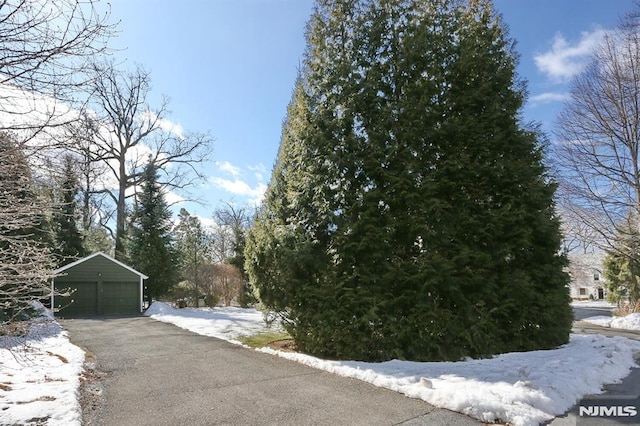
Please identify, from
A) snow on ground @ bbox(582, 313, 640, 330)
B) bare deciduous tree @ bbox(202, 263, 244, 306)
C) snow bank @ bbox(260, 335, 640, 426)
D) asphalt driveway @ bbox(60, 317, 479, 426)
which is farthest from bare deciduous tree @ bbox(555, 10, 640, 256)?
bare deciduous tree @ bbox(202, 263, 244, 306)

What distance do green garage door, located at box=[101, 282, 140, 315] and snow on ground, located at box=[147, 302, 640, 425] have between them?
664 inches

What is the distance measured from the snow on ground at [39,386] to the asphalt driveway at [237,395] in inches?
15.5

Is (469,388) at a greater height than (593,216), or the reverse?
(593,216)

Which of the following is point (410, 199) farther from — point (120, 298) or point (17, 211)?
point (120, 298)

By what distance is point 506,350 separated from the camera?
812 cm

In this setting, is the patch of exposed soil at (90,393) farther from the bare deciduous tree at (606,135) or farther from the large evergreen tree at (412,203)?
the bare deciduous tree at (606,135)

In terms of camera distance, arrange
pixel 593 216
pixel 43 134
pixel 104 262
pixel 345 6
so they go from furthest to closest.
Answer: pixel 104 262 → pixel 593 216 → pixel 345 6 → pixel 43 134

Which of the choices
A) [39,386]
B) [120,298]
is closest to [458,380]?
[39,386]

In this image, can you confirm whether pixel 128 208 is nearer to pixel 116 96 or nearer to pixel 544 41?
pixel 116 96

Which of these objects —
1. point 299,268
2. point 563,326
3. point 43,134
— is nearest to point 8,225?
point 43,134

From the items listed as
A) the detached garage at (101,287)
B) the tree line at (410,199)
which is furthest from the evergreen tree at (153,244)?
the tree line at (410,199)

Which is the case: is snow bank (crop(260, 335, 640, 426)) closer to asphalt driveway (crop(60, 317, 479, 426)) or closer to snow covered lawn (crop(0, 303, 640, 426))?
snow covered lawn (crop(0, 303, 640, 426))

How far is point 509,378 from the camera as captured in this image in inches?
222

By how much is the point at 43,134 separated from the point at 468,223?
7510mm
